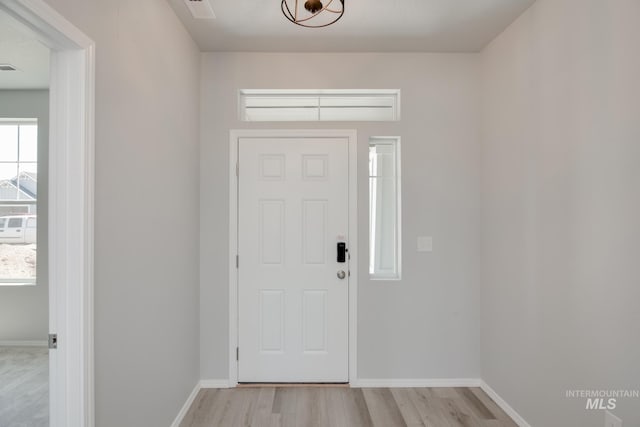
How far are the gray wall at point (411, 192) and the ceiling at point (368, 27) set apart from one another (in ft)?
0.42

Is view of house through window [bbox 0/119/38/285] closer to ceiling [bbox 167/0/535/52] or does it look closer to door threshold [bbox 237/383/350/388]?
ceiling [bbox 167/0/535/52]

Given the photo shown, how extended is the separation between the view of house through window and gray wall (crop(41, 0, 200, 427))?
90.9 inches

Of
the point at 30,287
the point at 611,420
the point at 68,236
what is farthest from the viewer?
the point at 30,287

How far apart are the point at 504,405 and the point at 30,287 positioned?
15.0ft

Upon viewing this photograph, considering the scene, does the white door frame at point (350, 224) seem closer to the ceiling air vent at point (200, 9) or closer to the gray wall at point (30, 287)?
the ceiling air vent at point (200, 9)

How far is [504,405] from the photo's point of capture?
2570 mm

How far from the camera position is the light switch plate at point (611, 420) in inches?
64.7

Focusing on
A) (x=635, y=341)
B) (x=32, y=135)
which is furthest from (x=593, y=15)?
(x=32, y=135)

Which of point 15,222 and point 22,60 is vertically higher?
point 22,60

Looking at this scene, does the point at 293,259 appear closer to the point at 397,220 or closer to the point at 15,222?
the point at 397,220

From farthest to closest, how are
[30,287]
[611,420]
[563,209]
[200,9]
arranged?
[30,287] → [200,9] → [563,209] → [611,420]

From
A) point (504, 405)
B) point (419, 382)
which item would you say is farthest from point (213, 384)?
point (504, 405)

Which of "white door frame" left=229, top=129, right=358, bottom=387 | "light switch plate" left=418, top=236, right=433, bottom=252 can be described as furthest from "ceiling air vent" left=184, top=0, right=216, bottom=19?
"light switch plate" left=418, top=236, right=433, bottom=252

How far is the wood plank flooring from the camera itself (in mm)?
2402
